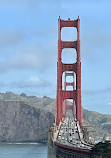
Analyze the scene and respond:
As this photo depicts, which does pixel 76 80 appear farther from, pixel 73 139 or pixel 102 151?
pixel 102 151

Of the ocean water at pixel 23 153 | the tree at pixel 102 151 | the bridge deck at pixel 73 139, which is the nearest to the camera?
the tree at pixel 102 151

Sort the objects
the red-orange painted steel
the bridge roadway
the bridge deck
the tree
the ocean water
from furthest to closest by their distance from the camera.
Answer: the ocean water, the red-orange painted steel, the bridge roadway, the bridge deck, the tree

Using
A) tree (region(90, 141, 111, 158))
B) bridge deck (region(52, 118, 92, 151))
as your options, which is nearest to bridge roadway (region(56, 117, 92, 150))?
bridge deck (region(52, 118, 92, 151))

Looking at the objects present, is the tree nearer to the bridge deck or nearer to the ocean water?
the bridge deck

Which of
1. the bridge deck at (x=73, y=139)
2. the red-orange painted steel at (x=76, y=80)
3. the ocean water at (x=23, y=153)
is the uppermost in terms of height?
the red-orange painted steel at (x=76, y=80)

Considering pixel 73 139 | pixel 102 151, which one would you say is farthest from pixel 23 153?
pixel 102 151

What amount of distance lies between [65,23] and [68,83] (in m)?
59.5

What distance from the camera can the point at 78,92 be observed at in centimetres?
7819

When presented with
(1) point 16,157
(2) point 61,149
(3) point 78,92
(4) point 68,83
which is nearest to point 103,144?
(2) point 61,149

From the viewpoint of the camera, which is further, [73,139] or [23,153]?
[23,153]

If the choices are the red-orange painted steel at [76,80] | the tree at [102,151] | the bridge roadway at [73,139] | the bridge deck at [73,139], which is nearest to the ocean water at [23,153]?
the red-orange painted steel at [76,80]

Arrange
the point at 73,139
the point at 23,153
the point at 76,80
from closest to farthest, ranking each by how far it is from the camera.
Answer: the point at 73,139 → the point at 76,80 → the point at 23,153

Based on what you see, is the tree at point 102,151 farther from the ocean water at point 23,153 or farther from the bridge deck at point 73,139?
the ocean water at point 23,153

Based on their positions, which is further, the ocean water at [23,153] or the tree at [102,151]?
the ocean water at [23,153]
